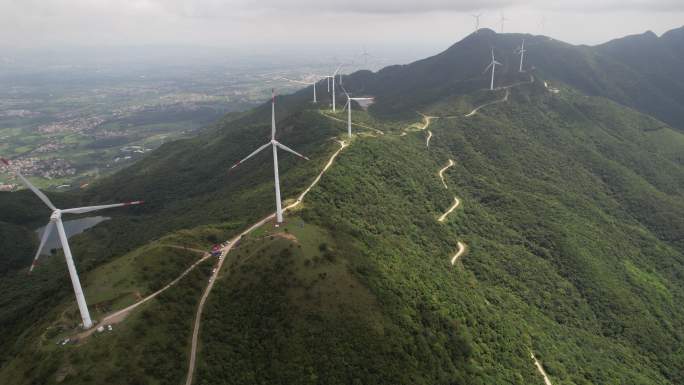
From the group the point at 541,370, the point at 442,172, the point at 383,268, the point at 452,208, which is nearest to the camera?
the point at 383,268

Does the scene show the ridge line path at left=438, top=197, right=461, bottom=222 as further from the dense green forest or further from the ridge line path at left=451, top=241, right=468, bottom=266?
the ridge line path at left=451, top=241, right=468, bottom=266

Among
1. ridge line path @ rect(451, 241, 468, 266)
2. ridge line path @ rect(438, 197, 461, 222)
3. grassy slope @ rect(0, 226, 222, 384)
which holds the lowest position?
ridge line path @ rect(451, 241, 468, 266)

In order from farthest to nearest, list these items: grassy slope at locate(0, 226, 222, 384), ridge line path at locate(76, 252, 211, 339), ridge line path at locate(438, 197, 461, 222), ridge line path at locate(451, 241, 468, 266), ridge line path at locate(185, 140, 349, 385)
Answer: ridge line path at locate(438, 197, 461, 222)
ridge line path at locate(451, 241, 468, 266)
ridge line path at locate(76, 252, 211, 339)
ridge line path at locate(185, 140, 349, 385)
grassy slope at locate(0, 226, 222, 384)

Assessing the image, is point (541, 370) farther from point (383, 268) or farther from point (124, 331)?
point (124, 331)

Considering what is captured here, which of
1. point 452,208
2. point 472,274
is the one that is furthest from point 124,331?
point 452,208

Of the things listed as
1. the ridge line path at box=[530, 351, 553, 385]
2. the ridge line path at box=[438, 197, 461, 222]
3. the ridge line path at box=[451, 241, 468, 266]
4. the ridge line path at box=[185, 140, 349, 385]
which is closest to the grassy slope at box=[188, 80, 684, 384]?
the ridge line path at box=[530, 351, 553, 385]

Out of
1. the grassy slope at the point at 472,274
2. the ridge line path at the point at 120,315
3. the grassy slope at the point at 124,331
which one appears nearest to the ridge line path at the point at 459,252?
the grassy slope at the point at 472,274

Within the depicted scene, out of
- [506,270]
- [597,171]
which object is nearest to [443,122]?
[597,171]

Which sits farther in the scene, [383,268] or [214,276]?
[383,268]
